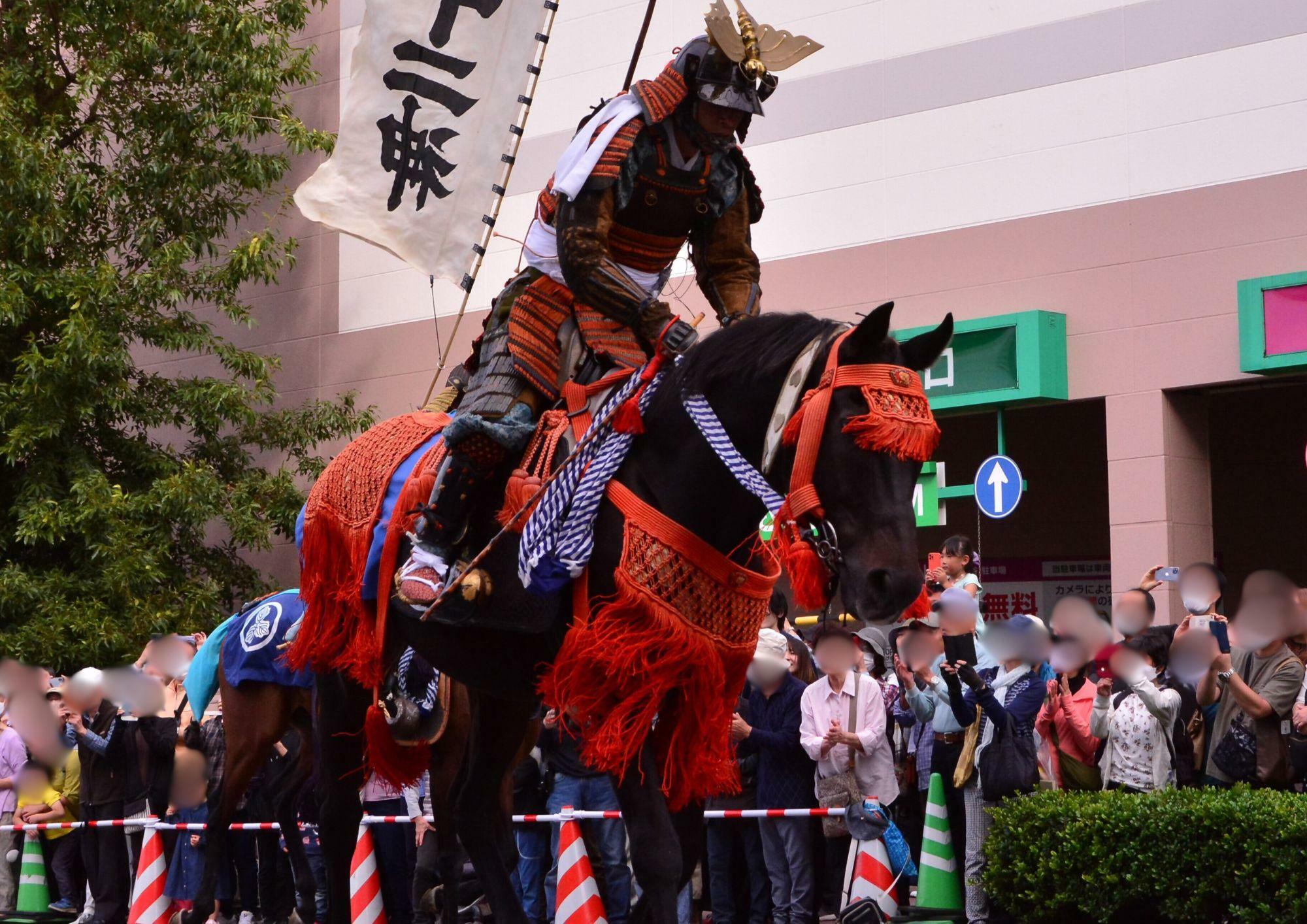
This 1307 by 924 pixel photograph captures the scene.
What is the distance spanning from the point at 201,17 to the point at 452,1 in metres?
11.1

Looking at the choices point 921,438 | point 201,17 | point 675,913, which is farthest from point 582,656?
point 201,17

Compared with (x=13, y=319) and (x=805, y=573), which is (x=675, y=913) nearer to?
(x=805, y=573)

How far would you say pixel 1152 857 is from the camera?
26.3ft

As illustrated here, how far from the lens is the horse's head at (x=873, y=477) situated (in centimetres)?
462

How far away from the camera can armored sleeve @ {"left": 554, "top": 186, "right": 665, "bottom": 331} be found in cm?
558

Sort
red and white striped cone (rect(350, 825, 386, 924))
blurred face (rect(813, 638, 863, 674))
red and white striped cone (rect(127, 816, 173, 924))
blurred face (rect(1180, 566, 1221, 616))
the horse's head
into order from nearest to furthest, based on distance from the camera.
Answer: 1. the horse's head
2. blurred face (rect(1180, 566, 1221, 616))
3. blurred face (rect(813, 638, 863, 674))
4. red and white striped cone (rect(350, 825, 386, 924))
5. red and white striped cone (rect(127, 816, 173, 924))

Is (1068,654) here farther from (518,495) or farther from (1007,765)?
Result: (518,495)

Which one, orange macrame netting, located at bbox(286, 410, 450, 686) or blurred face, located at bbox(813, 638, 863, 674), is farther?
blurred face, located at bbox(813, 638, 863, 674)

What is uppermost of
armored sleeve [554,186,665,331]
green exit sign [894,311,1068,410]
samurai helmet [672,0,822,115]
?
green exit sign [894,311,1068,410]

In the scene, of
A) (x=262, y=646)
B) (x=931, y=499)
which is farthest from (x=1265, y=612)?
(x=931, y=499)

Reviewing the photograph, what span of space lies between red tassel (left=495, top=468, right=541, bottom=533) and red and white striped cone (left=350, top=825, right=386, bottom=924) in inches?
185

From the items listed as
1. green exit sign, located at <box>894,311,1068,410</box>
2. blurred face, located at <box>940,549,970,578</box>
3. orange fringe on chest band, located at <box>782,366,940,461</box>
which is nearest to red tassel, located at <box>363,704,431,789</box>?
orange fringe on chest band, located at <box>782,366,940,461</box>

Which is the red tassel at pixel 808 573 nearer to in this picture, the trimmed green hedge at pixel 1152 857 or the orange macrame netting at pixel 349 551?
the orange macrame netting at pixel 349 551

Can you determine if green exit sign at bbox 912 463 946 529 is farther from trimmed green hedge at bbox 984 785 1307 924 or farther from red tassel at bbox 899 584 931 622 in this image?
red tassel at bbox 899 584 931 622
